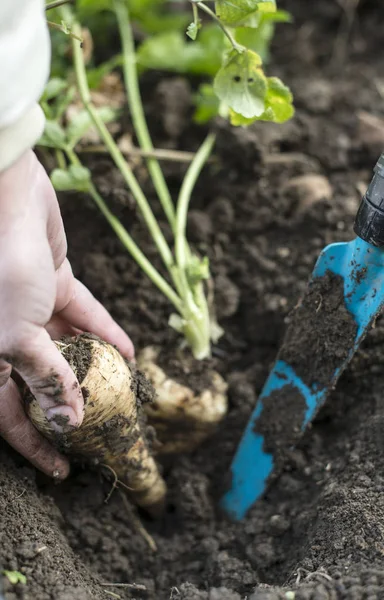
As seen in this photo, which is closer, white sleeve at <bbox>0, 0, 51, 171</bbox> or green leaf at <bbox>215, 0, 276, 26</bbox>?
white sleeve at <bbox>0, 0, 51, 171</bbox>

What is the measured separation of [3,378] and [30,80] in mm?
529

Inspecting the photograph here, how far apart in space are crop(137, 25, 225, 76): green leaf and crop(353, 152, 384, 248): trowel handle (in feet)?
3.44

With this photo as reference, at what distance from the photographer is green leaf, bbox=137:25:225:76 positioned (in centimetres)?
207

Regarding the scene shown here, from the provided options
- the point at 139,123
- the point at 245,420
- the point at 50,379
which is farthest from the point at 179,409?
the point at 139,123

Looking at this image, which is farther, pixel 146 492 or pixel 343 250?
pixel 146 492

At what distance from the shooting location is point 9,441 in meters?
1.27

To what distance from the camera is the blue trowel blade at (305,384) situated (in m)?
1.32

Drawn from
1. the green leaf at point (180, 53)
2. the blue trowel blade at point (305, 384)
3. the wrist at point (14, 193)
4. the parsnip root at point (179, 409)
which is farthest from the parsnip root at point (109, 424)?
the green leaf at point (180, 53)

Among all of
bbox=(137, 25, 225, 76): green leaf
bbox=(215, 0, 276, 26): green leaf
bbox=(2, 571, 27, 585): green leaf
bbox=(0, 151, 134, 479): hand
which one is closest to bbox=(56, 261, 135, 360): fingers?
bbox=(0, 151, 134, 479): hand

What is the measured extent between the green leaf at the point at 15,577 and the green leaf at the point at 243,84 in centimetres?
98

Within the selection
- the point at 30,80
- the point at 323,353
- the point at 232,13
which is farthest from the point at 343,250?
the point at 30,80

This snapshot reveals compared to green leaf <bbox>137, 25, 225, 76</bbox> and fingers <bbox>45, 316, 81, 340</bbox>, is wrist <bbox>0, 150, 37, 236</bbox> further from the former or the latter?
green leaf <bbox>137, 25, 225, 76</bbox>

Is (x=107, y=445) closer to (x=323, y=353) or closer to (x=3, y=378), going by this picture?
(x=3, y=378)

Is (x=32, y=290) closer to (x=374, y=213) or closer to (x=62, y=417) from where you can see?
(x=62, y=417)
